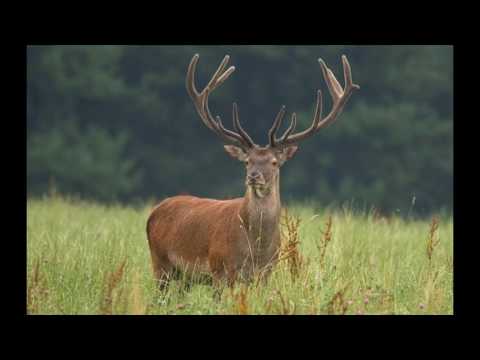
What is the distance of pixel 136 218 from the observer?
9312mm

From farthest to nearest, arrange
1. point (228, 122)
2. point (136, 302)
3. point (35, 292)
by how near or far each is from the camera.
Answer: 1. point (228, 122)
2. point (35, 292)
3. point (136, 302)

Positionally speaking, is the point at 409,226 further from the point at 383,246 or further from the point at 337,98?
the point at 337,98

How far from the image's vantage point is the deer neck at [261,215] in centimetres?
607

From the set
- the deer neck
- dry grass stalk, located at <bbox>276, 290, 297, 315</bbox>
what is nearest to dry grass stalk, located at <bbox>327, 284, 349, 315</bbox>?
dry grass stalk, located at <bbox>276, 290, 297, 315</bbox>

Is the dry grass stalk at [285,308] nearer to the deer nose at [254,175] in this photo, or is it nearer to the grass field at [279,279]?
the grass field at [279,279]

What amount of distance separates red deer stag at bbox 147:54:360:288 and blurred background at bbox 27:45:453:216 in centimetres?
1512

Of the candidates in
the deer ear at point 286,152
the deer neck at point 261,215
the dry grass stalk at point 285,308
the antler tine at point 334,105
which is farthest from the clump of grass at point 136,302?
the antler tine at point 334,105

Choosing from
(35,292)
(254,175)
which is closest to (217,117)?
(254,175)

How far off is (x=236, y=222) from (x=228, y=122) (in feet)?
52.4

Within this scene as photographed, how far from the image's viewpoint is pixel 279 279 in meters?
5.73

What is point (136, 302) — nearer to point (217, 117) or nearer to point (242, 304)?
point (242, 304)

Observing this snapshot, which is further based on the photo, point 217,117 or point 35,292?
point 217,117

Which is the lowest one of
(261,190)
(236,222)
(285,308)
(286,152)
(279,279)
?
(285,308)

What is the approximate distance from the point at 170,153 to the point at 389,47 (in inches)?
222
